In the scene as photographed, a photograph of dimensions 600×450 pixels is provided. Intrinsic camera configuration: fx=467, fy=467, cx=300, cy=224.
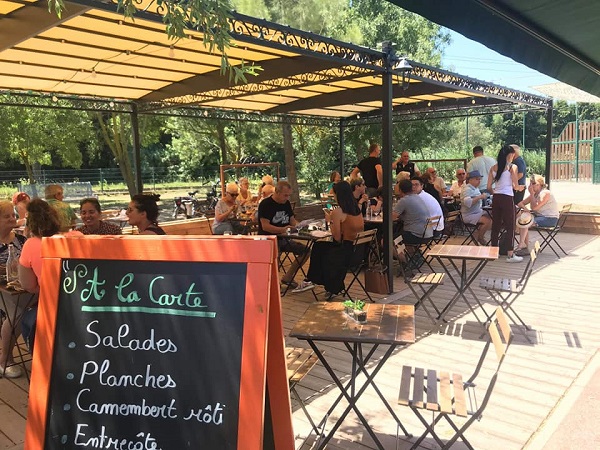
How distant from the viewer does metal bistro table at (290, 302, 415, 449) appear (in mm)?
2293

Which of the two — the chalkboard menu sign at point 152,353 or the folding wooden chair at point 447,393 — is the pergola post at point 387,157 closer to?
the folding wooden chair at point 447,393

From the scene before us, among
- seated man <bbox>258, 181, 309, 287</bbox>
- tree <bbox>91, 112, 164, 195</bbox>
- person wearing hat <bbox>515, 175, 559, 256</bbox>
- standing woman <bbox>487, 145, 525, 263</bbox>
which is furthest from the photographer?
tree <bbox>91, 112, 164, 195</bbox>

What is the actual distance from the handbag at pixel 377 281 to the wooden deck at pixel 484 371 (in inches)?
6.6

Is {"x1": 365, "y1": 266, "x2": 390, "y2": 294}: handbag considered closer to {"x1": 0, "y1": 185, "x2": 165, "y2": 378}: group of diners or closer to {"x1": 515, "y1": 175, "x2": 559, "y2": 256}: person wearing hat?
{"x1": 0, "y1": 185, "x2": 165, "y2": 378}: group of diners

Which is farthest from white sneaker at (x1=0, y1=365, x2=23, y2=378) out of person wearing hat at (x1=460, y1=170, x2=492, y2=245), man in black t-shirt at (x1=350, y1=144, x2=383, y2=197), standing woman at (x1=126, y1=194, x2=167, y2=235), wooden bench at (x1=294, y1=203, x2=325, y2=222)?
wooden bench at (x1=294, y1=203, x2=325, y2=222)

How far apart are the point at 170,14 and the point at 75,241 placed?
1061 mm

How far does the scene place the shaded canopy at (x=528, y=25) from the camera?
1.89 m

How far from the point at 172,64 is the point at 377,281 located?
435cm

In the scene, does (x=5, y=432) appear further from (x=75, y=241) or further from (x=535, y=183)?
(x=535, y=183)

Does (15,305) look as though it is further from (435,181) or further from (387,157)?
(435,181)

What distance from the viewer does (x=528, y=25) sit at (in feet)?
6.91

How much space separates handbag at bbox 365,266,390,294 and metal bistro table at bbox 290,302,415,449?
2698 millimetres

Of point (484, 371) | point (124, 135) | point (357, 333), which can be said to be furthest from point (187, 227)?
point (124, 135)

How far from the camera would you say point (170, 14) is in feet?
6.72
